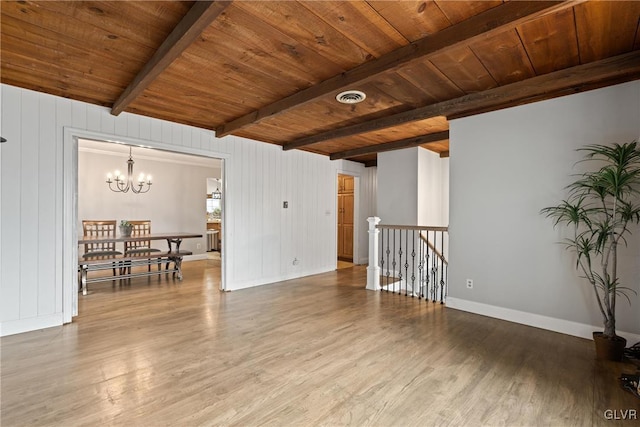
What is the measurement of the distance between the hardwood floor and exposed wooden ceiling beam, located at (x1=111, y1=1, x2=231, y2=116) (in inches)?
90.3

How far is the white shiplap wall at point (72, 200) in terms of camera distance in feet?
9.75

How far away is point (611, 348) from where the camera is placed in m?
2.46

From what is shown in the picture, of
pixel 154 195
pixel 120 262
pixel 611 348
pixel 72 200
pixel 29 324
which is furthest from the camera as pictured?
pixel 154 195

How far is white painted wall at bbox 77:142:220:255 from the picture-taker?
630 centimetres

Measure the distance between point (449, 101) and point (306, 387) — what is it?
10.1 feet

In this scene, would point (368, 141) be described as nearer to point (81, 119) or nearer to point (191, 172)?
point (81, 119)

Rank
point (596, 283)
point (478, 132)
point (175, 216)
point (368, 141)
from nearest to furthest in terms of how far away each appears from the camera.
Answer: point (596, 283) → point (478, 132) → point (368, 141) → point (175, 216)

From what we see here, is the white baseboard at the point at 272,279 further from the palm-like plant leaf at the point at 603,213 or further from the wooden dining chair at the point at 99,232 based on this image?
the palm-like plant leaf at the point at 603,213

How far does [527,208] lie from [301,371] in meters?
2.81

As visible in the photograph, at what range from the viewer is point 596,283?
282cm

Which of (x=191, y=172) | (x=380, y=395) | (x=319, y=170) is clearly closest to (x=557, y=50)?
(x=380, y=395)

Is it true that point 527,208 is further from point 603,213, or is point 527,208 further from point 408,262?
point 408,262

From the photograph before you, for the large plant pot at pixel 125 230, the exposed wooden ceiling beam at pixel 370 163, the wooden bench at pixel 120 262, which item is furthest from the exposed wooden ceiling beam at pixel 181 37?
the exposed wooden ceiling beam at pixel 370 163

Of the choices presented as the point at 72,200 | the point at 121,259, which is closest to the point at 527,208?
the point at 72,200
